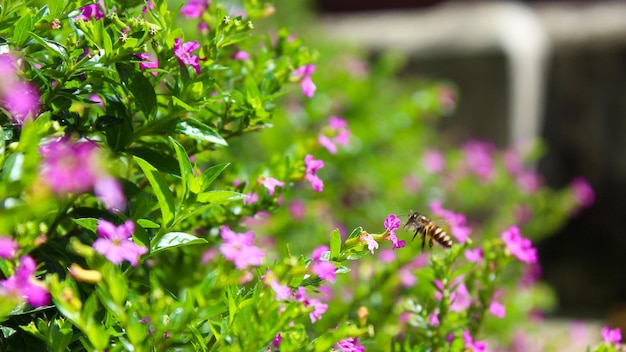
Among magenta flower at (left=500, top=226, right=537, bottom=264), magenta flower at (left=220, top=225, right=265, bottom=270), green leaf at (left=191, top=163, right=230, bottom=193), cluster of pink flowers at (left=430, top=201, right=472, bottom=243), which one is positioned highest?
green leaf at (left=191, top=163, right=230, bottom=193)

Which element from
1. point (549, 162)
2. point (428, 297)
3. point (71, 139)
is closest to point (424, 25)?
point (549, 162)

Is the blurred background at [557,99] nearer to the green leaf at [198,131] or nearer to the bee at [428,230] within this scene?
the bee at [428,230]

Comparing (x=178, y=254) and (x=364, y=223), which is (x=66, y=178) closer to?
(x=178, y=254)

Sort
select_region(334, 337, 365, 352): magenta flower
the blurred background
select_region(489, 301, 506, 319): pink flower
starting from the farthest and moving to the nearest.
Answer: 1. the blurred background
2. select_region(489, 301, 506, 319): pink flower
3. select_region(334, 337, 365, 352): magenta flower

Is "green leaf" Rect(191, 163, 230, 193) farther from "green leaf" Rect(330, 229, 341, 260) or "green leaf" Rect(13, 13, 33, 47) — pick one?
"green leaf" Rect(13, 13, 33, 47)

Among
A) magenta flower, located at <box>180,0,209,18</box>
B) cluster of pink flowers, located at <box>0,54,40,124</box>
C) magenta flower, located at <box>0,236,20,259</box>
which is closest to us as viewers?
magenta flower, located at <box>0,236,20,259</box>

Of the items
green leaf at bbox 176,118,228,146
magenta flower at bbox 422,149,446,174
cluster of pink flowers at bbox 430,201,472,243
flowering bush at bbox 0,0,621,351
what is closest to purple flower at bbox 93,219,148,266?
flowering bush at bbox 0,0,621,351
